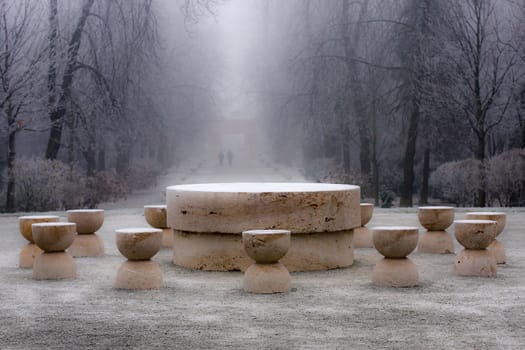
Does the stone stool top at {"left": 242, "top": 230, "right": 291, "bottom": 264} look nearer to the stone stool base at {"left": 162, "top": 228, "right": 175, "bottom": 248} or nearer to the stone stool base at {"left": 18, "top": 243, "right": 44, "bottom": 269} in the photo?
the stone stool base at {"left": 18, "top": 243, "right": 44, "bottom": 269}

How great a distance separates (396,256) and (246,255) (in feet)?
5.72

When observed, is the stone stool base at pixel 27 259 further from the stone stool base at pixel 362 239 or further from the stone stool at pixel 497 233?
the stone stool at pixel 497 233

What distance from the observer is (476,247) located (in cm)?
793

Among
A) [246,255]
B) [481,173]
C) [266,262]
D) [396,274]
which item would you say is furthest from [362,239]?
[481,173]

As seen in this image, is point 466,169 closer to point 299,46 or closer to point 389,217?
point 389,217

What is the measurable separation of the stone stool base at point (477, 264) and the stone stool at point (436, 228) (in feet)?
6.01

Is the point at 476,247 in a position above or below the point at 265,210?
below

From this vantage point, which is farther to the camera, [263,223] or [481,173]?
[481,173]

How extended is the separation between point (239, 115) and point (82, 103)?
7471 cm

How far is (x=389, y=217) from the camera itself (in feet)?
48.6

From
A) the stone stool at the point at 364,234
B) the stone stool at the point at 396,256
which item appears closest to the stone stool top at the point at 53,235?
the stone stool at the point at 396,256

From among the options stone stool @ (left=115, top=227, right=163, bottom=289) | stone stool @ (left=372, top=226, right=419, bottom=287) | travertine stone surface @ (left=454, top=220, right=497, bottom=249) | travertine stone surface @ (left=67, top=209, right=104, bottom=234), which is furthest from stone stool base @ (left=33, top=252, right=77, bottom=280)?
travertine stone surface @ (left=454, top=220, right=497, bottom=249)

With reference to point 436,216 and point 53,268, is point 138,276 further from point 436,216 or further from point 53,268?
point 436,216

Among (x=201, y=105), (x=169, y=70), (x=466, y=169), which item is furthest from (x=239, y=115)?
(x=466, y=169)
